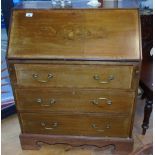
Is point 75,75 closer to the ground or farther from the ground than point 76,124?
farther from the ground

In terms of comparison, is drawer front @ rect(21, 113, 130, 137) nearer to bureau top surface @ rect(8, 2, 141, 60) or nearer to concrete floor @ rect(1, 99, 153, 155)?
concrete floor @ rect(1, 99, 153, 155)

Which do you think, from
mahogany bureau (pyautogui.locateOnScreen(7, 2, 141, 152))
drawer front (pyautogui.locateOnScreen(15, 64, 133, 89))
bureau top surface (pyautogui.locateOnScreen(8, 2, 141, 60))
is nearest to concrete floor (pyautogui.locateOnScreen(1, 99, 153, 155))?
mahogany bureau (pyautogui.locateOnScreen(7, 2, 141, 152))

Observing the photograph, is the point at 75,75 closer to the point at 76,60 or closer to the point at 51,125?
the point at 76,60

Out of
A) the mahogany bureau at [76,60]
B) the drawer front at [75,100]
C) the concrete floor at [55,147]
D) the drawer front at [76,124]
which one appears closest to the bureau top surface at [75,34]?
the mahogany bureau at [76,60]

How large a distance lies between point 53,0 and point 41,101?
0.66 metres

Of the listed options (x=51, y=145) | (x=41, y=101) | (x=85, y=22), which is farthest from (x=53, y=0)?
(x=51, y=145)

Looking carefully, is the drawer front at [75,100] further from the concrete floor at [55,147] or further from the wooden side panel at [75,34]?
the concrete floor at [55,147]

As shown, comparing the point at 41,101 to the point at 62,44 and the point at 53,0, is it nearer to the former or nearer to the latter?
the point at 62,44

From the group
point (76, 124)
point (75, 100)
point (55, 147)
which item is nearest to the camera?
point (75, 100)

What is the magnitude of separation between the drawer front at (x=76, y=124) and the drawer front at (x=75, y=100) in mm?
67

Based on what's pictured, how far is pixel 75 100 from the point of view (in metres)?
1.53

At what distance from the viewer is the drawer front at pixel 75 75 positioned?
1.38 m

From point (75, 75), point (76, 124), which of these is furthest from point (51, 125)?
point (75, 75)

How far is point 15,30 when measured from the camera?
4.63ft
